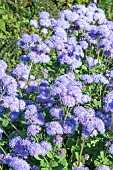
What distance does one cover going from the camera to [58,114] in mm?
2912

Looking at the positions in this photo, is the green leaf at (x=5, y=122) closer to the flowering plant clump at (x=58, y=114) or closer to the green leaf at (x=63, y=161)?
the flowering plant clump at (x=58, y=114)

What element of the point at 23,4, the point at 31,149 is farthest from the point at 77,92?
the point at 23,4

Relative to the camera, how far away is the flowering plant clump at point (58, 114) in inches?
110

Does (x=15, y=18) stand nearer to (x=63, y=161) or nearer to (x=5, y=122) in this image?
(x=5, y=122)

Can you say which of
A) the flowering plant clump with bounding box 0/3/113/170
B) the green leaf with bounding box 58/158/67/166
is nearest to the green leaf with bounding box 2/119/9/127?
the flowering plant clump with bounding box 0/3/113/170

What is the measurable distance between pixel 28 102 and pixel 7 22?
2.33 meters

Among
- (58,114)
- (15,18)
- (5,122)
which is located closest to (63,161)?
(58,114)

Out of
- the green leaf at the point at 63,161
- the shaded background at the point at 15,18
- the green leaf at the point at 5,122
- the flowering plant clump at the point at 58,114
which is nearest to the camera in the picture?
the flowering plant clump at the point at 58,114

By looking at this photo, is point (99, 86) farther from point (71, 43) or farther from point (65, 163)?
point (65, 163)

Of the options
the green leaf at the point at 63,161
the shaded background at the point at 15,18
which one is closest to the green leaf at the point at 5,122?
the green leaf at the point at 63,161

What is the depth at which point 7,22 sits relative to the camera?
5379mm

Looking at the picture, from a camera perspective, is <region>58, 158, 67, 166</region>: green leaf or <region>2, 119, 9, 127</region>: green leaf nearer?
<region>58, 158, 67, 166</region>: green leaf

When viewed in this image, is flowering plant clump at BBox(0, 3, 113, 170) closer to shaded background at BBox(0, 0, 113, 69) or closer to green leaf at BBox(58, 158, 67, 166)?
green leaf at BBox(58, 158, 67, 166)

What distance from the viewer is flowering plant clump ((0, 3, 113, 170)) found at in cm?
279
